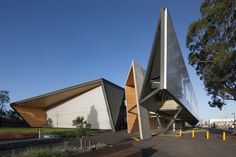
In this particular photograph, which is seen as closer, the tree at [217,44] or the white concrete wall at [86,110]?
the tree at [217,44]

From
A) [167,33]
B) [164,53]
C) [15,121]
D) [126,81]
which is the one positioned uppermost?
[167,33]

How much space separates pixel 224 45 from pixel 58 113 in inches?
1146

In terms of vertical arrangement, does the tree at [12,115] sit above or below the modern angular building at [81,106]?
below

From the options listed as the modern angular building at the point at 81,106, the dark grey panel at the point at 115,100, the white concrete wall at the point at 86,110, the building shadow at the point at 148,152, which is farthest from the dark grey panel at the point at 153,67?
the white concrete wall at the point at 86,110

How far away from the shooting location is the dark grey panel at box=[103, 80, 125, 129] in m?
35.7

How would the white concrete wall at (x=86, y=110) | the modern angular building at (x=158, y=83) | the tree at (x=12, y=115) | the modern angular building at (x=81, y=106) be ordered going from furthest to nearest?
the tree at (x=12, y=115)
the white concrete wall at (x=86, y=110)
the modern angular building at (x=81, y=106)
the modern angular building at (x=158, y=83)

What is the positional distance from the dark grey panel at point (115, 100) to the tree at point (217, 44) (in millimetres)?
12671

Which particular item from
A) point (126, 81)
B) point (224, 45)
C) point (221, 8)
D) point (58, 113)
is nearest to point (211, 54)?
point (224, 45)

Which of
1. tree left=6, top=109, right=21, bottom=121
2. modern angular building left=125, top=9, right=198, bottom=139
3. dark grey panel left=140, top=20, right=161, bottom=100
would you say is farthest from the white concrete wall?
tree left=6, top=109, right=21, bottom=121

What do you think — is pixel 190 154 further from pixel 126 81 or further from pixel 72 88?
pixel 72 88

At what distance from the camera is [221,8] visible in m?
23.0

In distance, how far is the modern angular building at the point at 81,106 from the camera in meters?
36.3

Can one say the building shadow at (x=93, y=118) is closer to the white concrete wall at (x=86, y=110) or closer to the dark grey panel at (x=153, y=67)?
the white concrete wall at (x=86, y=110)

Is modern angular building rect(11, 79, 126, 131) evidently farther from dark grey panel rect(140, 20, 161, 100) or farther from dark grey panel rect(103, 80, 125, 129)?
dark grey panel rect(140, 20, 161, 100)
